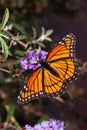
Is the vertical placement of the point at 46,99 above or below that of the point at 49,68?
below

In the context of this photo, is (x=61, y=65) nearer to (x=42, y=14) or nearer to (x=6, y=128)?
(x=6, y=128)

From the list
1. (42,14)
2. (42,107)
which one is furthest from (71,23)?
(42,107)

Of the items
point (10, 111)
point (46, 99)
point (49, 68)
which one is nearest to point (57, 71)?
point (49, 68)

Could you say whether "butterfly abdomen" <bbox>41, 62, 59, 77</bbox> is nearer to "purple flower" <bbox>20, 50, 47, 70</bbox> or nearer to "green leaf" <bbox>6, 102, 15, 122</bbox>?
"purple flower" <bbox>20, 50, 47, 70</bbox>

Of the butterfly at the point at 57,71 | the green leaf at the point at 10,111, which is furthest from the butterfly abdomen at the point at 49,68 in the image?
the green leaf at the point at 10,111

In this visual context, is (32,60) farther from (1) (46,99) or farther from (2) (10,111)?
(1) (46,99)

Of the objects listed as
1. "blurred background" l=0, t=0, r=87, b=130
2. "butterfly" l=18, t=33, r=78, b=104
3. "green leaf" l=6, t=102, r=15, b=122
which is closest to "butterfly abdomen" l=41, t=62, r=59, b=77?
"butterfly" l=18, t=33, r=78, b=104

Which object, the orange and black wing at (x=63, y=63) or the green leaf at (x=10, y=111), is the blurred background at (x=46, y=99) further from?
the orange and black wing at (x=63, y=63)
